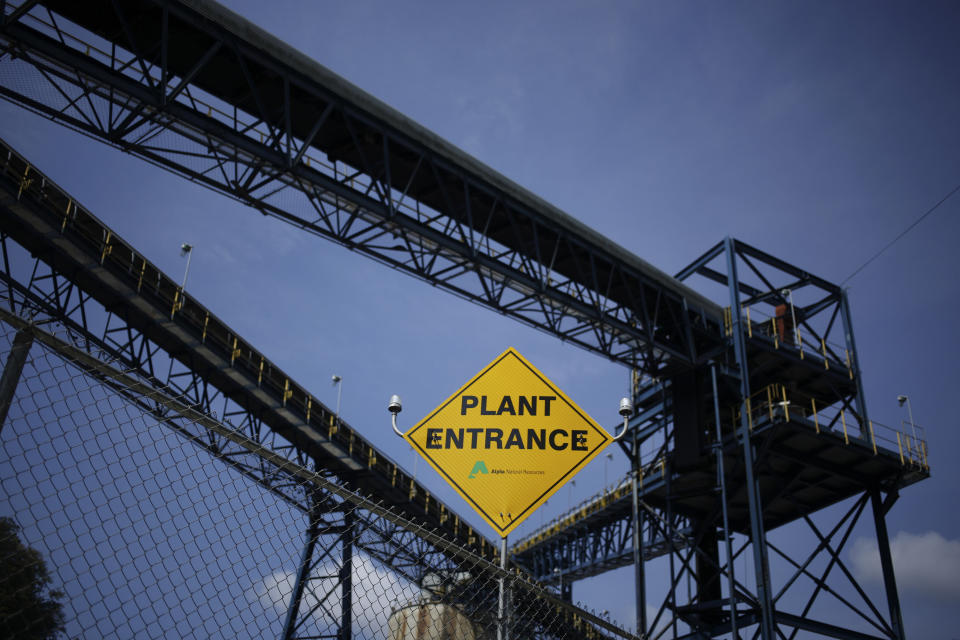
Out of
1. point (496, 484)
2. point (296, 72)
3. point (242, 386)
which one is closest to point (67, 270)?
point (242, 386)

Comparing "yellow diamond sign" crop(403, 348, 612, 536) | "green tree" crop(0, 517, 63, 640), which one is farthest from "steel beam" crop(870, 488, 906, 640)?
"green tree" crop(0, 517, 63, 640)

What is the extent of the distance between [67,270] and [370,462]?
38.9 feet

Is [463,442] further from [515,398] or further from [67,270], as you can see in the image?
[67,270]

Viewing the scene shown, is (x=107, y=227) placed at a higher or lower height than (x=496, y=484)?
higher

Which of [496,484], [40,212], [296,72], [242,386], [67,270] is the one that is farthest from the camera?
[242,386]

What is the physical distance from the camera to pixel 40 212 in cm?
2092

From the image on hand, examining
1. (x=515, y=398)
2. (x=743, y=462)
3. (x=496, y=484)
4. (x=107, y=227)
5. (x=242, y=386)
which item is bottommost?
(x=496, y=484)

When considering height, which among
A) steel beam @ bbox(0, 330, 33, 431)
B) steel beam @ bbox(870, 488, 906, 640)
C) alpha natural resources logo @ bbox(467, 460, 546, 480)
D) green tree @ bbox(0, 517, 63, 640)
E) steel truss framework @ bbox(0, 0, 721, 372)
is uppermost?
steel truss framework @ bbox(0, 0, 721, 372)

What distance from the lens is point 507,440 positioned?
7.14 m

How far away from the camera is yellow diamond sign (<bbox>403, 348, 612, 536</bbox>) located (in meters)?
6.93

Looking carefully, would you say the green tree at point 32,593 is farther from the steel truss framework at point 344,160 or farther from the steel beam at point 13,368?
the steel truss framework at point 344,160

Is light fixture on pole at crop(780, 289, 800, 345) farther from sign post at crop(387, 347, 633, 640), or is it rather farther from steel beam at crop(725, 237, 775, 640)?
sign post at crop(387, 347, 633, 640)

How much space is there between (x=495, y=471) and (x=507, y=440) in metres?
0.30

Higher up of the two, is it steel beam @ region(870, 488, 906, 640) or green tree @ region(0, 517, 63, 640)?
steel beam @ region(870, 488, 906, 640)
